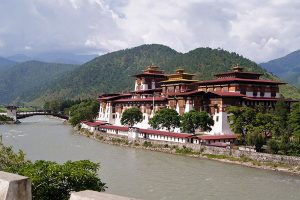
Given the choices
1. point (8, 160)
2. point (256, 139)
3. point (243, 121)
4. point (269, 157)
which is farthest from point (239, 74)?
point (8, 160)

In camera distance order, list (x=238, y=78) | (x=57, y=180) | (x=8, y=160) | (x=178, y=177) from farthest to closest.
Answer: (x=238, y=78)
(x=178, y=177)
(x=8, y=160)
(x=57, y=180)

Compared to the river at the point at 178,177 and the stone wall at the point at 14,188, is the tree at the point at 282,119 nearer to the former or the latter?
the river at the point at 178,177

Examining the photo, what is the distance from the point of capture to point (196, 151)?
4581cm

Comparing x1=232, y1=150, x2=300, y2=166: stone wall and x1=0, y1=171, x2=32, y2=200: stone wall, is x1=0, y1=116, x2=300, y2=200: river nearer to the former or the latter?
x1=232, y1=150, x2=300, y2=166: stone wall

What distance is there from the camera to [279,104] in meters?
55.0

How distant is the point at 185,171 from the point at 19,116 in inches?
3504

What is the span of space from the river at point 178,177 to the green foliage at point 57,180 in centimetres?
1035

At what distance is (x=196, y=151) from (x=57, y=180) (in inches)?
1251

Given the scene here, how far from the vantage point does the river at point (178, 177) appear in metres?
27.3

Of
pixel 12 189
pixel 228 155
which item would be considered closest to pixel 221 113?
pixel 228 155

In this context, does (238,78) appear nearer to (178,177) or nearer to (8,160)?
(178,177)

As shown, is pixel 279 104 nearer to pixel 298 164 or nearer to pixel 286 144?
pixel 286 144

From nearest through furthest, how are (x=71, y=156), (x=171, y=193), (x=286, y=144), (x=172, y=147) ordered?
(x=171, y=193) → (x=286, y=144) → (x=71, y=156) → (x=172, y=147)

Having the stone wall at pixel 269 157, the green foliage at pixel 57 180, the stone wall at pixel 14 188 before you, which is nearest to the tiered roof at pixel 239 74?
the stone wall at pixel 269 157
